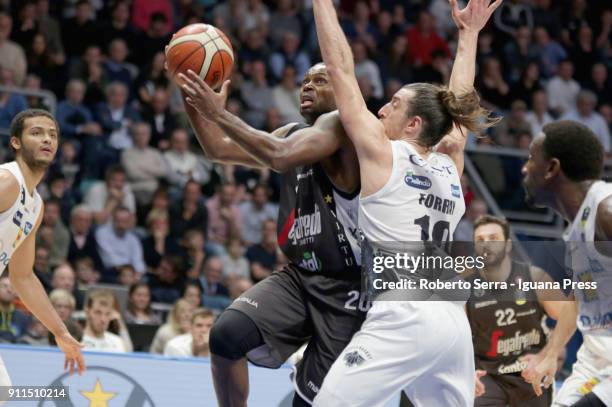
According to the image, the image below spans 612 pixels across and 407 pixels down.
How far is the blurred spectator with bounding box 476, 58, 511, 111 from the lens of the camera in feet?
47.3

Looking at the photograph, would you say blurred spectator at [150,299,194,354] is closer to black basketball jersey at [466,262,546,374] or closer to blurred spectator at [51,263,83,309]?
blurred spectator at [51,263,83,309]

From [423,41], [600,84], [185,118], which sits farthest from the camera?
[600,84]

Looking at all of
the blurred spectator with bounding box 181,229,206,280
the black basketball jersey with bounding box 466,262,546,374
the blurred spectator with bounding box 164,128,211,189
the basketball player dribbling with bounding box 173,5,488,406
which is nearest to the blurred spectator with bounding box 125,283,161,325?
the blurred spectator with bounding box 181,229,206,280

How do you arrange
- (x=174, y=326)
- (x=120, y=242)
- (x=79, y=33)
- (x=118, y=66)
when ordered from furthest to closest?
(x=79, y=33) < (x=118, y=66) < (x=120, y=242) < (x=174, y=326)

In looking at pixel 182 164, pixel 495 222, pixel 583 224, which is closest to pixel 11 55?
pixel 182 164

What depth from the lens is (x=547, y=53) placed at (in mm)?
15602

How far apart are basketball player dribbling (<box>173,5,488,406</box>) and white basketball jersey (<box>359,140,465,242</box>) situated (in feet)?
1.31

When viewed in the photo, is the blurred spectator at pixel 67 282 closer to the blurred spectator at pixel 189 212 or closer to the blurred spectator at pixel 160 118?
the blurred spectator at pixel 189 212

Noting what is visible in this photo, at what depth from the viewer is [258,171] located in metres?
12.2

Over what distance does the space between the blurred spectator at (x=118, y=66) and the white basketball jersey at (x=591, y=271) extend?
7478mm

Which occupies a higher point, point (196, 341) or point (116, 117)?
point (116, 117)

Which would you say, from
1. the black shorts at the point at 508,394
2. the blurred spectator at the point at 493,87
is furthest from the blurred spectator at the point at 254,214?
the black shorts at the point at 508,394

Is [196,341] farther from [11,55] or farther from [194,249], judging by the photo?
[11,55]

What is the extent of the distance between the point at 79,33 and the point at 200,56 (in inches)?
293
